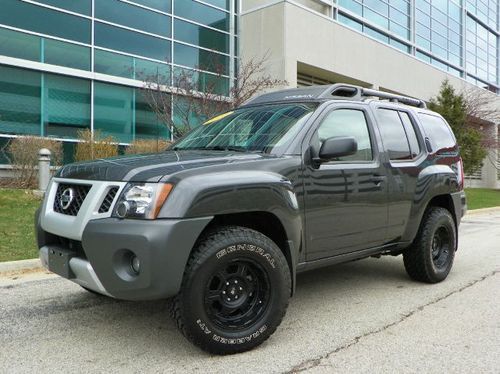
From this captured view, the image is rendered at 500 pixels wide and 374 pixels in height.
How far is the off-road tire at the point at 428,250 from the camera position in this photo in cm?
545

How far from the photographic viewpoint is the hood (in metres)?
3.35

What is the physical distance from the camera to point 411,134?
549cm

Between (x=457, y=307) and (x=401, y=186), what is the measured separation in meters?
1.24

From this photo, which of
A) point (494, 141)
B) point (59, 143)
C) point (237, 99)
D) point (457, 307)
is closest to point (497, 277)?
point (457, 307)

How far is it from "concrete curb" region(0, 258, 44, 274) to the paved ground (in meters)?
0.25

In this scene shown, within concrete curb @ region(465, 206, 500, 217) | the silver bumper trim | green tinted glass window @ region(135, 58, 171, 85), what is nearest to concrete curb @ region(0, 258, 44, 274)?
the silver bumper trim

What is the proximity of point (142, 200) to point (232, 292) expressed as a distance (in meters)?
0.92

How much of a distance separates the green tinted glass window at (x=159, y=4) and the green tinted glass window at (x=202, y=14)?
0.90ft

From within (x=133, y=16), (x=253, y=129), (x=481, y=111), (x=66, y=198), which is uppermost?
(x=133, y=16)

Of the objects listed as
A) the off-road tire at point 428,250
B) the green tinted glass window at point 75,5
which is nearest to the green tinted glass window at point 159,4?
the green tinted glass window at point 75,5

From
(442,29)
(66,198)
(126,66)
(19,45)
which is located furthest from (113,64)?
(442,29)

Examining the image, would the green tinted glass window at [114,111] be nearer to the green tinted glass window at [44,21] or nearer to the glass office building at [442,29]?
the green tinted glass window at [44,21]

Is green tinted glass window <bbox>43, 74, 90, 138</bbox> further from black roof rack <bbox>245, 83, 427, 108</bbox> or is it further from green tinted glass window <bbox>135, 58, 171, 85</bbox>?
black roof rack <bbox>245, 83, 427, 108</bbox>

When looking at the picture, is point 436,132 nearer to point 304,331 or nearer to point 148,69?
point 304,331
